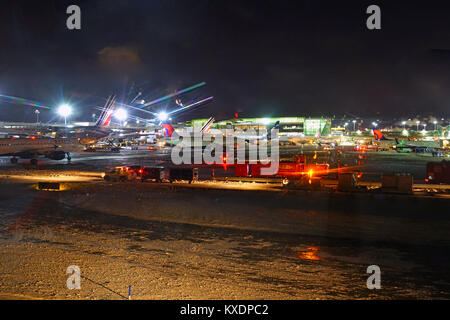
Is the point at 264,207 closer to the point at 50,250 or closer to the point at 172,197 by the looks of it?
the point at 172,197

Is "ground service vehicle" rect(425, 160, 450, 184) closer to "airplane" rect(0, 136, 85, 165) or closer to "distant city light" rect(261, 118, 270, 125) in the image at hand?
"airplane" rect(0, 136, 85, 165)

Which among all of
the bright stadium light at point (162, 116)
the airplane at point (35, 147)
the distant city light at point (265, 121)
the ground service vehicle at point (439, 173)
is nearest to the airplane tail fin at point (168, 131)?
the airplane at point (35, 147)

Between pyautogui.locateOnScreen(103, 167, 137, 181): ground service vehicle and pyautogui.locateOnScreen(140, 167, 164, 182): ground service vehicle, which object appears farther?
pyautogui.locateOnScreen(103, 167, 137, 181): ground service vehicle

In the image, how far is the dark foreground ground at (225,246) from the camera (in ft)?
26.2

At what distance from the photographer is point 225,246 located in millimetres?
11430

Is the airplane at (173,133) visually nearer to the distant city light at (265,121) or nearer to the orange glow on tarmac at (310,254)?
the orange glow on tarmac at (310,254)

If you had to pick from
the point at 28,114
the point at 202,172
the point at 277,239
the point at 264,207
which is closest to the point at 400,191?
the point at 264,207

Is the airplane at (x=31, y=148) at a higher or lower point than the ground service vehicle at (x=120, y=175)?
higher

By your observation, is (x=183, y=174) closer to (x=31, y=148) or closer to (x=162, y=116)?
(x=31, y=148)

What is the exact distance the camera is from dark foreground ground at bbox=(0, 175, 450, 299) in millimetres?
7980

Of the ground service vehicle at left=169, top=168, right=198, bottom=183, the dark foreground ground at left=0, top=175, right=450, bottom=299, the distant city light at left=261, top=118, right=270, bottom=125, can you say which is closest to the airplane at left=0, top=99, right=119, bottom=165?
the ground service vehicle at left=169, top=168, right=198, bottom=183

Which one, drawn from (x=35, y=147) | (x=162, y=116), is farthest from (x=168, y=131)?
(x=162, y=116)

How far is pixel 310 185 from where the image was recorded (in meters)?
23.7

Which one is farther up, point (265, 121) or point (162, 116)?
point (265, 121)
